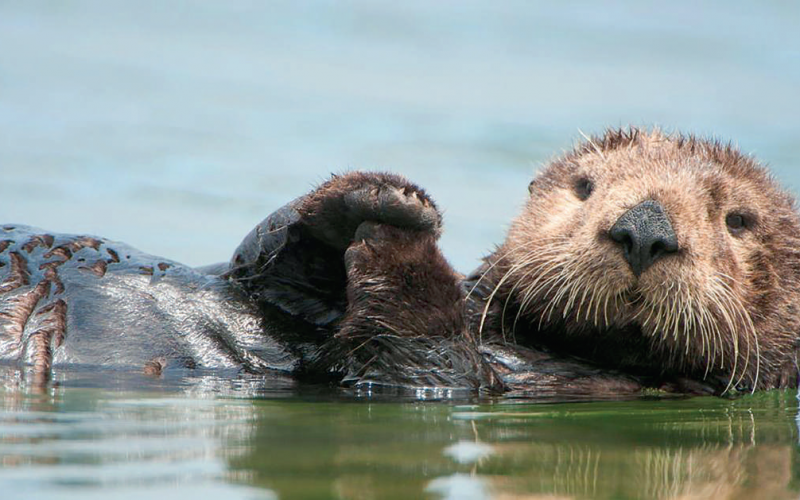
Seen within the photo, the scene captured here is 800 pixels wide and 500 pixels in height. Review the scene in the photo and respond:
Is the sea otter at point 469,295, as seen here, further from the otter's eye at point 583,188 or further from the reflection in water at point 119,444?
the reflection in water at point 119,444

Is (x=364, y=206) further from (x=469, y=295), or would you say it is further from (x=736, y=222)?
(x=736, y=222)

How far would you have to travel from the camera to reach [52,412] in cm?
314

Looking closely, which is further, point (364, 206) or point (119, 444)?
point (364, 206)

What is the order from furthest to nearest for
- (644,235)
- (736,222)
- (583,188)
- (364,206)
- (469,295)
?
(583,188), (469,295), (736,222), (364,206), (644,235)

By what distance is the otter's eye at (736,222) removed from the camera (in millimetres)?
5051

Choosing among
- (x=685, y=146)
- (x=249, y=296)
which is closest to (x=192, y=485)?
(x=249, y=296)

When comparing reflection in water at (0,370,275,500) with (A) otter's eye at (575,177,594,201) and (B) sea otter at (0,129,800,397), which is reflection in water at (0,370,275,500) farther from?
(A) otter's eye at (575,177,594,201)

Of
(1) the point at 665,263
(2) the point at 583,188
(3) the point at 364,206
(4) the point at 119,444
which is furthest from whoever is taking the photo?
(2) the point at 583,188

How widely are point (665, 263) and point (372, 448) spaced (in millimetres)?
2221

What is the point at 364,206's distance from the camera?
4668mm

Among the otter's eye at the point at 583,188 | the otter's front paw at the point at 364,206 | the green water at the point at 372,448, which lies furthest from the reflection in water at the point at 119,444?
the otter's eye at the point at 583,188

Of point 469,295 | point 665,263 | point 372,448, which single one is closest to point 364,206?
point 469,295

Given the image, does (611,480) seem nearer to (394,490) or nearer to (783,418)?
(394,490)

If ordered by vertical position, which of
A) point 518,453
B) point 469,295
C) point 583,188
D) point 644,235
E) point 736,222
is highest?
point 583,188
